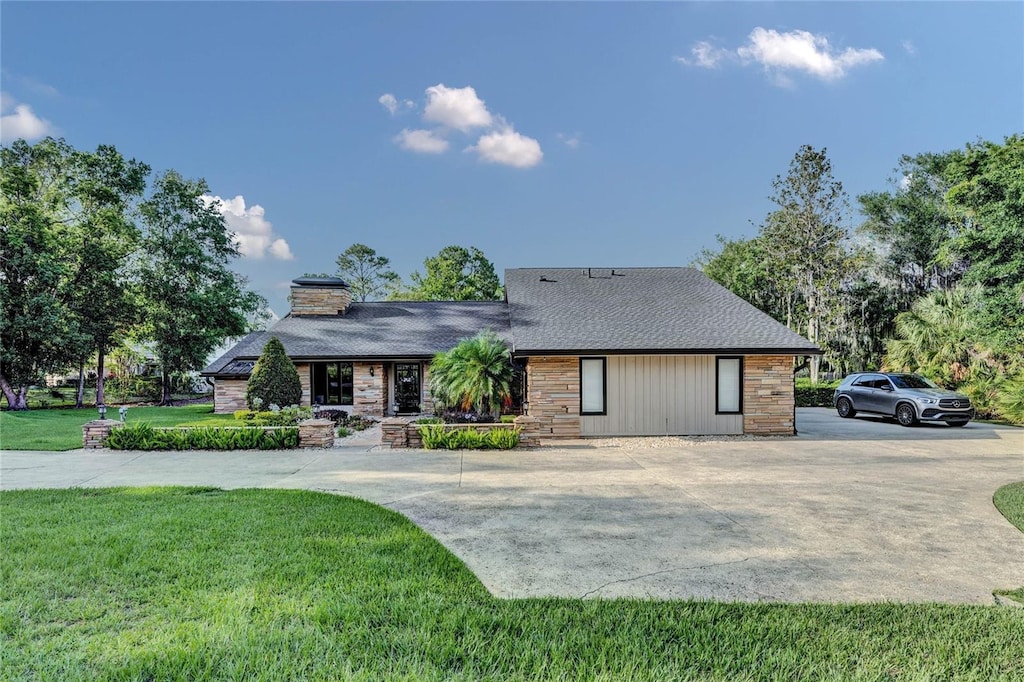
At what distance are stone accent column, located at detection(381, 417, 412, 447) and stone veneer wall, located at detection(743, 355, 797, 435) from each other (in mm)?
7903

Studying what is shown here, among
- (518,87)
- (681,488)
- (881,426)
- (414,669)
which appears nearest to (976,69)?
(881,426)

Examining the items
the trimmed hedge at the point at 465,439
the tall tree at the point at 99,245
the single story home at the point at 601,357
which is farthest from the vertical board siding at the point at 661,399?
the tall tree at the point at 99,245

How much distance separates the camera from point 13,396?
1978 centimetres

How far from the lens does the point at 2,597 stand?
3244 millimetres

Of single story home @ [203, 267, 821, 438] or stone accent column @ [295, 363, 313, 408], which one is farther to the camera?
stone accent column @ [295, 363, 313, 408]

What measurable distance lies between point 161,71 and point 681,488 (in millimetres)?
17671

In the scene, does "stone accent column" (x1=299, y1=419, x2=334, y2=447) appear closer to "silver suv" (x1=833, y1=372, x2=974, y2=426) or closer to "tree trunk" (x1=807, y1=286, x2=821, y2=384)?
"silver suv" (x1=833, y1=372, x2=974, y2=426)

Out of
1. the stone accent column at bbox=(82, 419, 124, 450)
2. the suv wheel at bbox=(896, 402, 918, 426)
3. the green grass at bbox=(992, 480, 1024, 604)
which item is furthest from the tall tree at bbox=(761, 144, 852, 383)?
the stone accent column at bbox=(82, 419, 124, 450)

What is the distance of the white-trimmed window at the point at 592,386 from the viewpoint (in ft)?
37.6

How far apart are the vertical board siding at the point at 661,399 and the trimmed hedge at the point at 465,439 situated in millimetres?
2269

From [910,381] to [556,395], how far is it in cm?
1103

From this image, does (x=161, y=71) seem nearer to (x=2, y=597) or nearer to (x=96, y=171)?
(x=96, y=171)

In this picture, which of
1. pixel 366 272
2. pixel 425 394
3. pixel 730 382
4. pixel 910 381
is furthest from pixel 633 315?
pixel 366 272

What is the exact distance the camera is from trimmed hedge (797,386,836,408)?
19812mm
